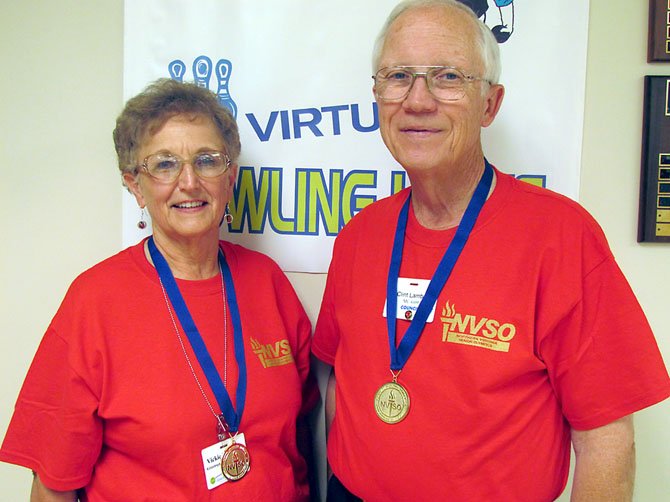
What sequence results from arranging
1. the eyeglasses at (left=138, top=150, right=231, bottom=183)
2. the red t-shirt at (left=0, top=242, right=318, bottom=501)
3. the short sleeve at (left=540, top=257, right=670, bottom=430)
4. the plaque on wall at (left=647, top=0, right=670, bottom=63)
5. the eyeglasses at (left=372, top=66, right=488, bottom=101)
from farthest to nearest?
the plaque on wall at (left=647, top=0, right=670, bottom=63)
the eyeglasses at (left=138, top=150, right=231, bottom=183)
the red t-shirt at (left=0, top=242, right=318, bottom=501)
the eyeglasses at (left=372, top=66, right=488, bottom=101)
the short sleeve at (left=540, top=257, right=670, bottom=430)

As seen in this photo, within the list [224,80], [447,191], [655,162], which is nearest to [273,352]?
[447,191]

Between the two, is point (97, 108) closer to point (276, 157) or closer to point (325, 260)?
point (276, 157)

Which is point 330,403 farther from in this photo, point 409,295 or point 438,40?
point 438,40

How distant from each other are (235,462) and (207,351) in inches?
10.4

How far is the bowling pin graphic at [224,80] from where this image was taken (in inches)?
64.8

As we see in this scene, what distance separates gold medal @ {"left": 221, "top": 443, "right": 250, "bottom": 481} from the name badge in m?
0.49

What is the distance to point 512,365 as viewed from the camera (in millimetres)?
1007

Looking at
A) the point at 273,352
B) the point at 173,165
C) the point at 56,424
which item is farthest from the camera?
the point at 273,352

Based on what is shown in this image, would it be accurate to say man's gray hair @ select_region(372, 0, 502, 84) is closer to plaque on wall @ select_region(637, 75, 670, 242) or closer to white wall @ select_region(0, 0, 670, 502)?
plaque on wall @ select_region(637, 75, 670, 242)

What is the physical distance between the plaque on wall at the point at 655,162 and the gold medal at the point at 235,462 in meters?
1.21

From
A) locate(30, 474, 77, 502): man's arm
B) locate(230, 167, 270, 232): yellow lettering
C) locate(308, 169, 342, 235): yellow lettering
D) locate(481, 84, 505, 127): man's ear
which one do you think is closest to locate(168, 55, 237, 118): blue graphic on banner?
locate(230, 167, 270, 232): yellow lettering

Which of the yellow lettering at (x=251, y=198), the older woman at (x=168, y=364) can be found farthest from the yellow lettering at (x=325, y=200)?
the older woman at (x=168, y=364)

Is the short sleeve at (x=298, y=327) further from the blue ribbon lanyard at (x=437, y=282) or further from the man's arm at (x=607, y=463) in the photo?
Answer: the man's arm at (x=607, y=463)

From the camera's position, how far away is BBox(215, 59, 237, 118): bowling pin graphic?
1646 mm
